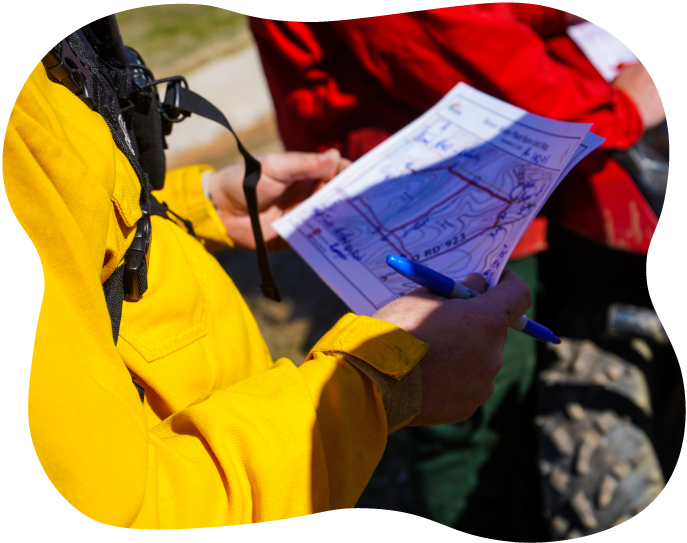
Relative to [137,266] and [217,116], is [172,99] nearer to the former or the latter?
[217,116]

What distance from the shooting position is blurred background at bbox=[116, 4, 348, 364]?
1.39m

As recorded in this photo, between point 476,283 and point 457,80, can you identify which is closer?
point 476,283

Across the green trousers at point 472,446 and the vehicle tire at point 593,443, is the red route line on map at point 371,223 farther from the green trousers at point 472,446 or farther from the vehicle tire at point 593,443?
the vehicle tire at point 593,443

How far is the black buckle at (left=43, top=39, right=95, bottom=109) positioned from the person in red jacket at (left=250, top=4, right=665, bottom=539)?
616 millimetres

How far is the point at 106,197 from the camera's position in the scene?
474 mm

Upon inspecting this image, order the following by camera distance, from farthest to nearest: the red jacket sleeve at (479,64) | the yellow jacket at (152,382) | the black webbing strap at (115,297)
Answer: the red jacket sleeve at (479,64) < the black webbing strap at (115,297) < the yellow jacket at (152,382)

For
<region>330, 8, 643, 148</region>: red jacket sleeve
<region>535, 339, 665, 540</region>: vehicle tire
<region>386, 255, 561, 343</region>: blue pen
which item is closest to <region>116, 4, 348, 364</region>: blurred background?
<region>330, 8, 643, 148</region>: red jacket sleeve

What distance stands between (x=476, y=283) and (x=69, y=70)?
0.56 m

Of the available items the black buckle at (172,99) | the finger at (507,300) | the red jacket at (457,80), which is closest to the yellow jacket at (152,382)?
the finger at (507,300)

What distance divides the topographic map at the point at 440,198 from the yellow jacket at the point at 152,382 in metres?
0.20

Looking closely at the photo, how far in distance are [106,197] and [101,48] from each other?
0.32 m

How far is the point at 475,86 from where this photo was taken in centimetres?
107

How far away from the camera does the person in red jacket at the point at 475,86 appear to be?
101cm

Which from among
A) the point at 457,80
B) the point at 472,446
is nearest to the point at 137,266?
the point at 457,80
